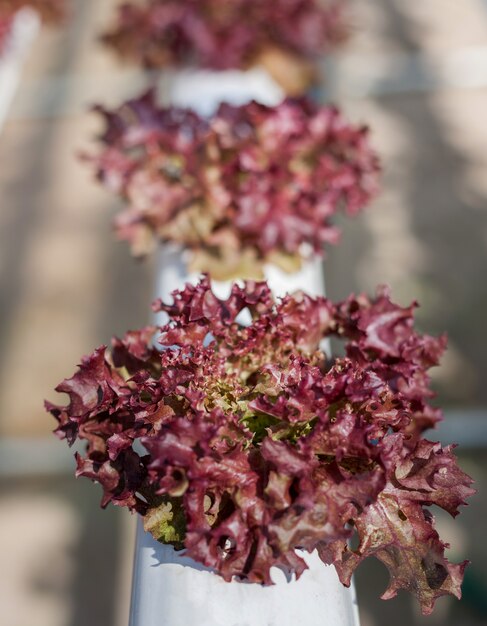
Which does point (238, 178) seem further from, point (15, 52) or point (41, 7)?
point (41, 7)

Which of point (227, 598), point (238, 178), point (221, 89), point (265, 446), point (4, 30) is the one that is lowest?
point (227, 598)

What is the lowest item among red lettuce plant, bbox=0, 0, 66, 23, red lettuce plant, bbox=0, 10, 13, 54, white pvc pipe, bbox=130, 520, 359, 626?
white pvc pipe, bbox=130, 520, 359, 626

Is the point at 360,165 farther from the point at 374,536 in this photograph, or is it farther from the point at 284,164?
the point at 374,536

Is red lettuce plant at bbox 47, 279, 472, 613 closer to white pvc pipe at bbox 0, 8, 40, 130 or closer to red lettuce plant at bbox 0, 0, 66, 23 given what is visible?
white pvc pipe at bbox 0, 8, 40, 130

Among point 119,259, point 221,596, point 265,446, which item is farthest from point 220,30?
point 221,596

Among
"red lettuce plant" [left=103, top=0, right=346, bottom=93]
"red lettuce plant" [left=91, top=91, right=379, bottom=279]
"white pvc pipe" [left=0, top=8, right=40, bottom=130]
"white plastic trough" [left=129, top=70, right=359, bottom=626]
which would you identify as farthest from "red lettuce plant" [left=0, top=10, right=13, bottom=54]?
"white plastic trough" [left=129, top=70, right=359, bottom=626]

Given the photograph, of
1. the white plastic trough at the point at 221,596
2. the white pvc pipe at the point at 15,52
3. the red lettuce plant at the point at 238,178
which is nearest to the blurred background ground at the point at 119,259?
the white pvc pipe at the point at 15,52
